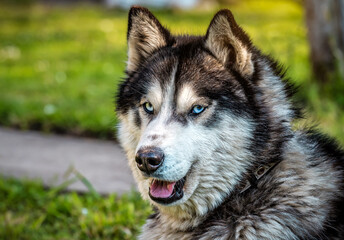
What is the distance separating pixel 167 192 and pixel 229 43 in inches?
38.8

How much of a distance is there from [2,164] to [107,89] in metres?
3.10

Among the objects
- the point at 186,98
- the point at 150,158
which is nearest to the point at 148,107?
the point at 186,98

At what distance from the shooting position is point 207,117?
304cm

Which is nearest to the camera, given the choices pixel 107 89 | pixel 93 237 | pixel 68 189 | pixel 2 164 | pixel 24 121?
pixel 93 237

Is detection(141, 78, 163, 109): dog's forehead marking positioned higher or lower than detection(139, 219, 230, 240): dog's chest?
higher

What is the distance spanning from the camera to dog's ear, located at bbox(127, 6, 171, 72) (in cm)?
336

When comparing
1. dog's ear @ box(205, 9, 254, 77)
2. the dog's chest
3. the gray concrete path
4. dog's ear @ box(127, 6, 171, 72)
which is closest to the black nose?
the dog's chest

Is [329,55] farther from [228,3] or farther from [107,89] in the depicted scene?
[228,3]

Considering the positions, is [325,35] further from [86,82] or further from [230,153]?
[230,153]

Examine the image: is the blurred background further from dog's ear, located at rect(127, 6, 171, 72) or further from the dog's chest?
the dog's chest

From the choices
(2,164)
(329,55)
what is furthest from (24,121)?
(329,55)

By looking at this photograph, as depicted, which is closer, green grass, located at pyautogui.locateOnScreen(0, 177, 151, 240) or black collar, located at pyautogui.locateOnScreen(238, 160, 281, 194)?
black collar, located at pyautogui.locateOnScreen(238, 160, 281, 194)

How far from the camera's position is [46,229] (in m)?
4.14

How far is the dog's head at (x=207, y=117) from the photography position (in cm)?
296
